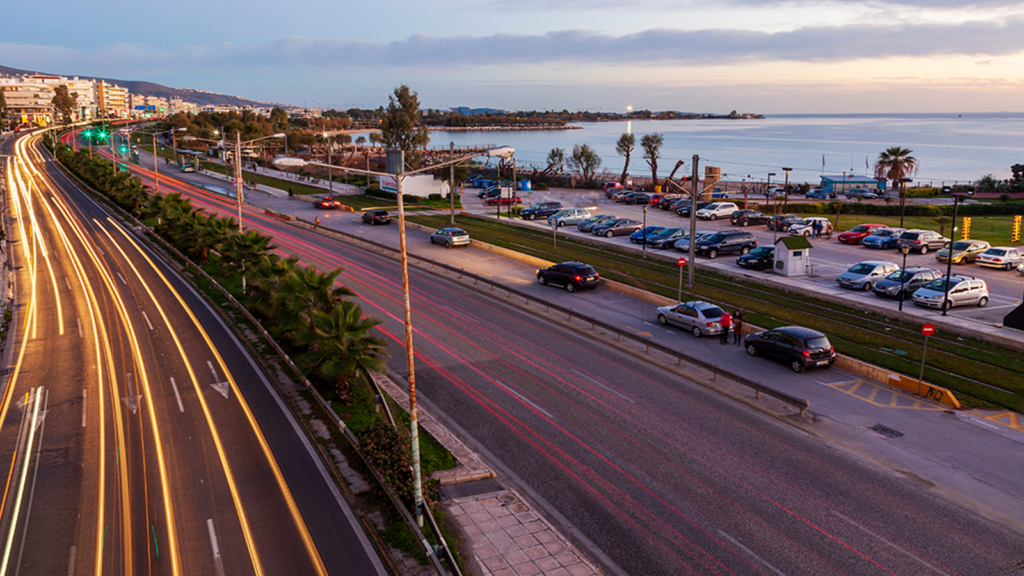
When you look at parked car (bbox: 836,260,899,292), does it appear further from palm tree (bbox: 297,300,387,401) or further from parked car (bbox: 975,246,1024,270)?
palm tree (bbox: 297,300,387,401)

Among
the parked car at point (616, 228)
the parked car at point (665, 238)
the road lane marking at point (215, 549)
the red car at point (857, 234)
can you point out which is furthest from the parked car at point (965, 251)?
the road lane marking at point (215, 549)

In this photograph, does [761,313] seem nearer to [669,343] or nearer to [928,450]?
[669,343]

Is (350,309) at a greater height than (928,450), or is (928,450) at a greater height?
(350,309)

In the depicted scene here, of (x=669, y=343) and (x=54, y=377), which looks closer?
(x=54, y=377)

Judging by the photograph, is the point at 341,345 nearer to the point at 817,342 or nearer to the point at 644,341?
the point at 644,341

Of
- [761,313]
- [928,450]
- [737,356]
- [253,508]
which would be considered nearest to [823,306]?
[761,313]
